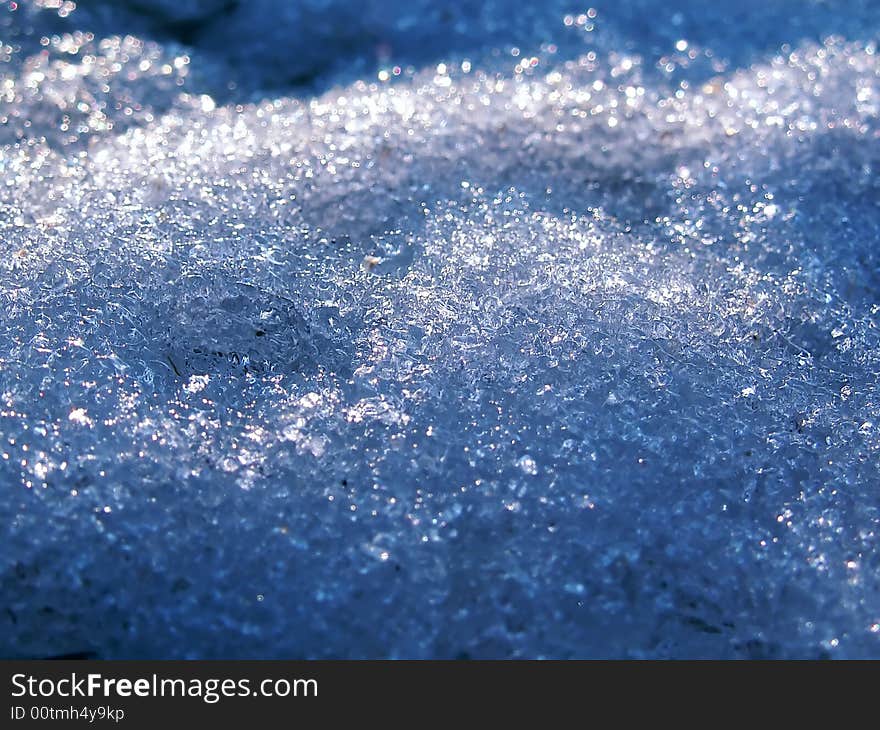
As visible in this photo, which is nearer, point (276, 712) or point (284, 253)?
point (276, 712)

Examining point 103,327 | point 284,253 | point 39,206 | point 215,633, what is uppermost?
point 39,206

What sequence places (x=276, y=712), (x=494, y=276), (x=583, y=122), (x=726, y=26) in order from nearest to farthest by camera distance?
(x=276, y=712) → (x=494, y=276) → (x=583, y=122) → (x=726, y=26)

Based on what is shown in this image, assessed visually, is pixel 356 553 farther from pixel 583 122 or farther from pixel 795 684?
pixel 583 122

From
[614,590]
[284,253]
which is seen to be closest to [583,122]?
[284,253]

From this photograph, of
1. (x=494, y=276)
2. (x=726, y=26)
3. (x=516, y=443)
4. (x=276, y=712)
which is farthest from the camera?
(x=726, y=26)

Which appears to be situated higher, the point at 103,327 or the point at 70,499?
the point at 103,327

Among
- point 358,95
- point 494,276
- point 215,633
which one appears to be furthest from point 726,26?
point 215,633
